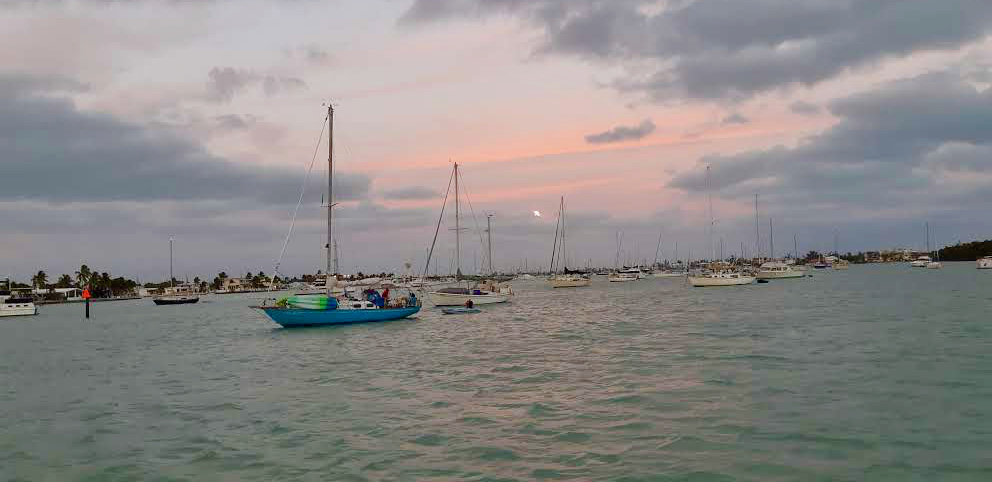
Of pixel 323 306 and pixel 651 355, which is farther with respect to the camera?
pixel 323 306

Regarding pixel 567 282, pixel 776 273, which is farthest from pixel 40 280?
pixel 776 273

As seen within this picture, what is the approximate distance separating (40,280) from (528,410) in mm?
217802

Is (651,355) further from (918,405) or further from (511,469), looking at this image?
(511,469)

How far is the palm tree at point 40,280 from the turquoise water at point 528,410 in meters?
187

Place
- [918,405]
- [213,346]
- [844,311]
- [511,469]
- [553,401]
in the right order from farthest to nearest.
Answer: [844,311] < [213,346] < [553,401] < [918,405] < [511,469]

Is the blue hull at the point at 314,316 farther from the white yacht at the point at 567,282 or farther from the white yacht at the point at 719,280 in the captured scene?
the white yacht at the point at 567,282

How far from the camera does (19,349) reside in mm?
45812

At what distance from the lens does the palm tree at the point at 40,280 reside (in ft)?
615

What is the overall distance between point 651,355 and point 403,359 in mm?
11332

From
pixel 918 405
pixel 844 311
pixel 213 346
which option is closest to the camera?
pixel 918 405

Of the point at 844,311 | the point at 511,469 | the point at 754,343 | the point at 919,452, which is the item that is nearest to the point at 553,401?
the point at 511,469

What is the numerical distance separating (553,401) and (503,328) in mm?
27901

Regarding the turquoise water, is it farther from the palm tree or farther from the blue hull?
the palm tree

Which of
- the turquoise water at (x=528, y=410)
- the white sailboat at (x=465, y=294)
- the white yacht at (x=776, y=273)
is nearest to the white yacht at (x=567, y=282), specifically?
the white yacht at (x=776, y=273)
